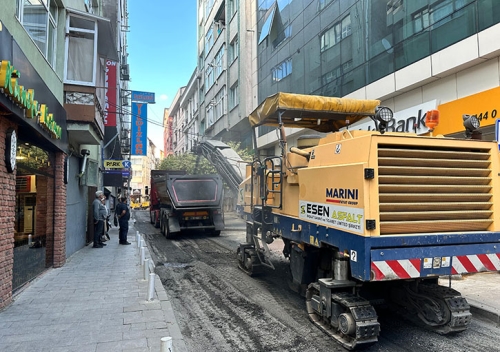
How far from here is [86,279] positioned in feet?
24.1

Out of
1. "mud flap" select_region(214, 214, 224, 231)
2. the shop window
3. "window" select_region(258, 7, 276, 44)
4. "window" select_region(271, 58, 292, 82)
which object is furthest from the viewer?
"window" select_region(258, 7, 276, 44)

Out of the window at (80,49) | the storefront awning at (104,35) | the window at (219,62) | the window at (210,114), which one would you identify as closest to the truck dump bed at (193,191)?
the storefront awning at (104,35)

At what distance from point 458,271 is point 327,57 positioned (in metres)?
14.5

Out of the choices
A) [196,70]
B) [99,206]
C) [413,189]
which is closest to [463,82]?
→ [413,189]

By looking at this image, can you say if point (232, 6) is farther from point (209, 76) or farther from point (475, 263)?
point (475, 263)

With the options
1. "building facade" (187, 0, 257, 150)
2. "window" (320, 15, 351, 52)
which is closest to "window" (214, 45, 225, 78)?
"building facade" (187, 0, 257, 150)

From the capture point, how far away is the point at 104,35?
10719 mm

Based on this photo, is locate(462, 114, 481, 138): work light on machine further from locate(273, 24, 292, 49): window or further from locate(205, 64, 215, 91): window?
locate(205, 64, 215, 91): window

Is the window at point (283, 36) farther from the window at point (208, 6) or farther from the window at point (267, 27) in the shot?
the window at point (208, 6)

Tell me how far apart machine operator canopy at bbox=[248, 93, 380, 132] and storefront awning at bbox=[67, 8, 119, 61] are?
238 inches

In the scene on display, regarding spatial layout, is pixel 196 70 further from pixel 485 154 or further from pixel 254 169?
pixel 485 154

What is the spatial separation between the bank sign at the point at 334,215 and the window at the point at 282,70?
1690 centimetres

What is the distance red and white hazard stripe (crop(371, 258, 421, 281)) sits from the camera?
12.9 feet

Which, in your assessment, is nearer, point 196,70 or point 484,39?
point 484,39
